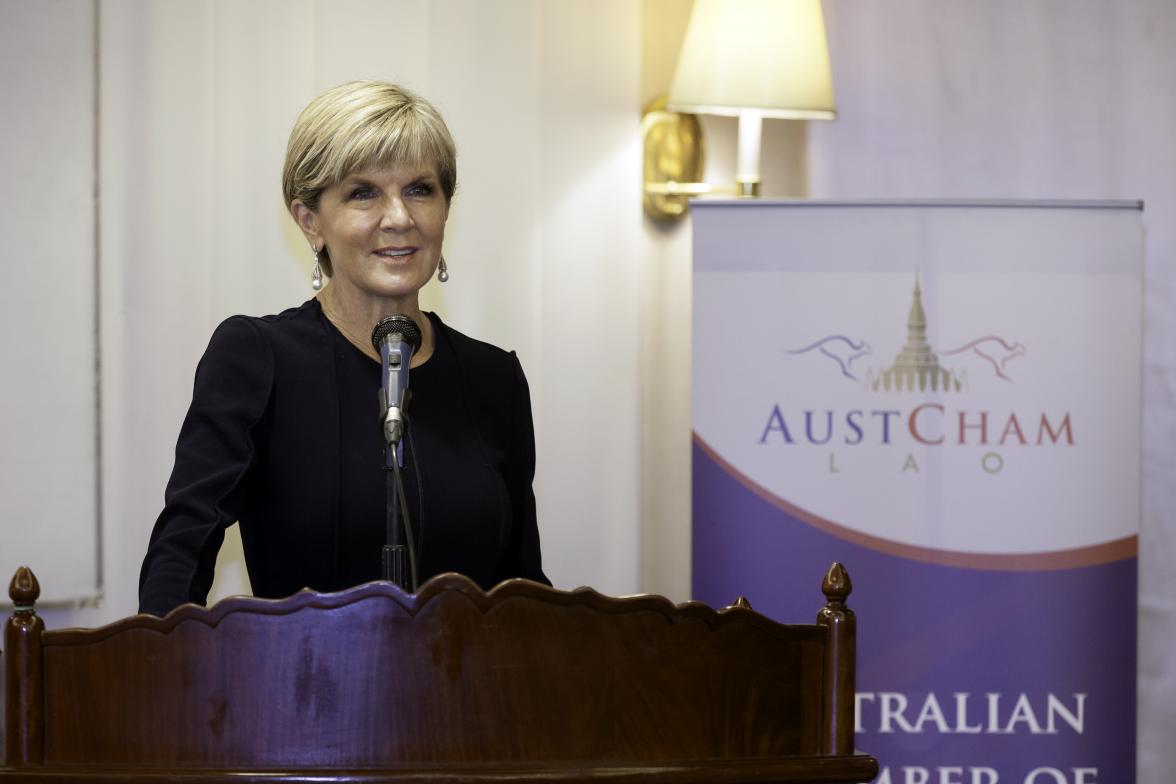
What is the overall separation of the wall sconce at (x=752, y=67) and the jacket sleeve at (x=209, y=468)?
5.44 feet

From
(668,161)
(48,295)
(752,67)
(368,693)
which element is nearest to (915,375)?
(752,67)

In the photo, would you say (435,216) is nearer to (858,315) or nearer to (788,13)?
(858,315)

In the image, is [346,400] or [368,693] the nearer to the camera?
[368,693]

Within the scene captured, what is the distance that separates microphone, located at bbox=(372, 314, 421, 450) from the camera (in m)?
1.38

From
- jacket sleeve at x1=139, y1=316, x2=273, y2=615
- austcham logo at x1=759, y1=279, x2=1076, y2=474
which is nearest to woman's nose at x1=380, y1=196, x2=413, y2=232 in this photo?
jacket sleeve at x1=139, y1=316, x2=273, y2=615

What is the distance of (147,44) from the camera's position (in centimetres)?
297

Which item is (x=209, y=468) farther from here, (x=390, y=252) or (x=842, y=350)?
(x=842, y=350)

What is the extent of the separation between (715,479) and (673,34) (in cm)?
135

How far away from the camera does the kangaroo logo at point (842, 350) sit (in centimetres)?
283

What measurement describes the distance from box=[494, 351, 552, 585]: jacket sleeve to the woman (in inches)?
0.5

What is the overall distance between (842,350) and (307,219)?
4.12ft

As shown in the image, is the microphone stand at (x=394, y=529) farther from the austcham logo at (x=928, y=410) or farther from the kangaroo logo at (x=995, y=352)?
the kangaroo logo at (x=995, y=352)

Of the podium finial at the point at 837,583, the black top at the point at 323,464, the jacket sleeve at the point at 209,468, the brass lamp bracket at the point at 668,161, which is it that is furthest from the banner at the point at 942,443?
the podium finial at the point at 837,583

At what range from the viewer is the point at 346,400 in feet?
6.37
